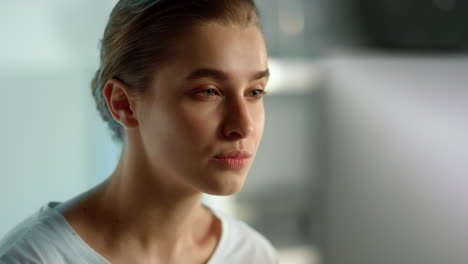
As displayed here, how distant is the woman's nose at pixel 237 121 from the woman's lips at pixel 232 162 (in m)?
0.03

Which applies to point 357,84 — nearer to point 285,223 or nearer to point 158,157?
point 158,157

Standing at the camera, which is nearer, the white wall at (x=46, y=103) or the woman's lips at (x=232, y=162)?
the woman's lips at (x=232, y=162)

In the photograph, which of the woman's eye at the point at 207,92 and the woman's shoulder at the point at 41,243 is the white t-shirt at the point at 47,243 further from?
the woman's eye at the point at 207,92

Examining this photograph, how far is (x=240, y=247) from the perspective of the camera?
98cm

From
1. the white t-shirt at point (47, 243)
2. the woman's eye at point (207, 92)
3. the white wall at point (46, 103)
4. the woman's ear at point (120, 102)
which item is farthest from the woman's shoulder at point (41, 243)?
the white wall at point (46, 103)

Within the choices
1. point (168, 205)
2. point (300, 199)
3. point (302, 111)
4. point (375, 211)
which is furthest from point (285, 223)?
point (168, 205)

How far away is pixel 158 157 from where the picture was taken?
0.79m

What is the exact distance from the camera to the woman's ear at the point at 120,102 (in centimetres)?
81

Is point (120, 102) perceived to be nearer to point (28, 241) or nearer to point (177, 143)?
point (177, 143)

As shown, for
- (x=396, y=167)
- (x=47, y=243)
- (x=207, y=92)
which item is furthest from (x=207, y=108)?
(x=396, y=167)

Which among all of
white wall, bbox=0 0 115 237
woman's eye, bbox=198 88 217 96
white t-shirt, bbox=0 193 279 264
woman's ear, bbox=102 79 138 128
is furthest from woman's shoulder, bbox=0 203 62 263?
white wall, bbox=0 0 115 237

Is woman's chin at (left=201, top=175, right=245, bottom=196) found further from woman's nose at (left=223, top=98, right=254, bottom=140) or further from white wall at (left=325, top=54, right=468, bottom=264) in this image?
white wall at (left=325, top=54, right=468, bottom=264)

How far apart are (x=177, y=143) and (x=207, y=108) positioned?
6 centimetres

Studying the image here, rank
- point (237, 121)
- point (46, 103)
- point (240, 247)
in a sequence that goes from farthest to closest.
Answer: point (46, 103)
point (240, 247)
point (237, 121)
